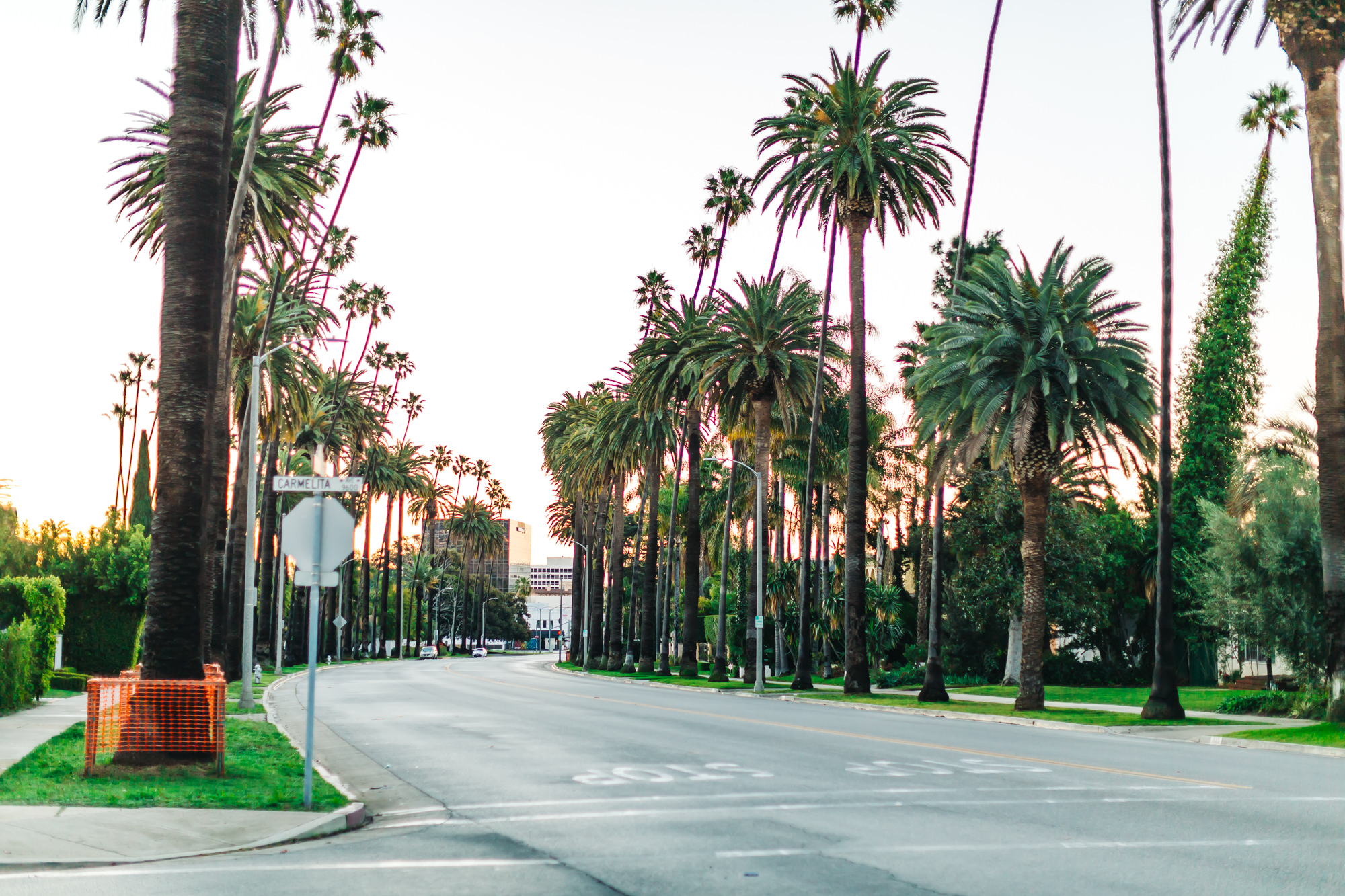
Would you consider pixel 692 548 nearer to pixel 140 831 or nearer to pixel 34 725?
pixel 34 725

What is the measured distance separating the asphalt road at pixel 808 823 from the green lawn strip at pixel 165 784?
1382mm

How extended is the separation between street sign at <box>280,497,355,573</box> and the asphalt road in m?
2.48

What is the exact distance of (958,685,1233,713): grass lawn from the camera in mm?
36000

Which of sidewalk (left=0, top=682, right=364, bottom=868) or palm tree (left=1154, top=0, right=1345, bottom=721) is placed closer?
sidewalk (left=0, top=682, right=364, bottom=868)

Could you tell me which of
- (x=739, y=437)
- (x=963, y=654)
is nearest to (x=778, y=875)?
(x=739, y=437)

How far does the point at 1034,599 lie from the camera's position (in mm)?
32156

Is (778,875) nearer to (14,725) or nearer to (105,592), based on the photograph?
(14,725)

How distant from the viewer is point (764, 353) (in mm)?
49250

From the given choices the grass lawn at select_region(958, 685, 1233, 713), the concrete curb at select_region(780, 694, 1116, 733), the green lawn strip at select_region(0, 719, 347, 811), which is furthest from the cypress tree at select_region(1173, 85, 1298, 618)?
the green lawn strip at select_region(0, 719, 347, 811)

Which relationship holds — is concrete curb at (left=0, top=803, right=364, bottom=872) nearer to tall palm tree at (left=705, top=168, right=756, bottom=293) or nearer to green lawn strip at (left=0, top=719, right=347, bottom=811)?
green lawn strip at (left=0, top=719, right=347, bottom=811)

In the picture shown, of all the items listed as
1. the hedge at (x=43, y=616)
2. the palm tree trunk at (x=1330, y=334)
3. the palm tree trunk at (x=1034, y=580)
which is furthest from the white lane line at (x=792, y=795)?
the hedge at (x=43, y=616)

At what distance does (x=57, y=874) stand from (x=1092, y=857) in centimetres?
751

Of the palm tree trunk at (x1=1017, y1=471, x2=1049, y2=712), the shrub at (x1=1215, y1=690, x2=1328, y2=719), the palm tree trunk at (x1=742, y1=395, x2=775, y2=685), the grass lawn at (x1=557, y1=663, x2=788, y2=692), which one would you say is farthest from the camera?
the palm tree trunk at (x1=742, y1=395, x2=775, y2=685)

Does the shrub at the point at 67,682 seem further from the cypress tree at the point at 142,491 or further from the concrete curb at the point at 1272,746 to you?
the cypress tree at the point at 142,491
